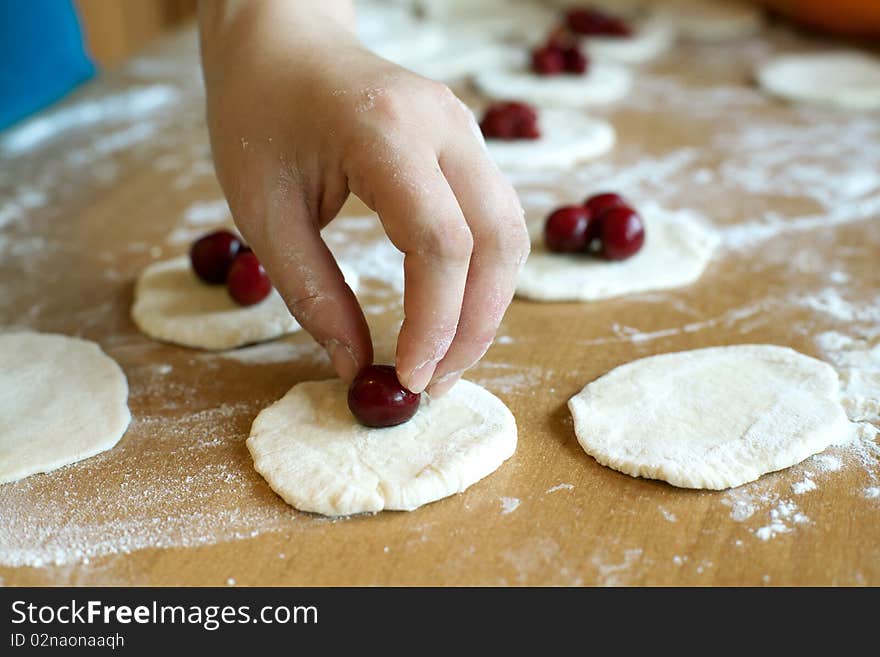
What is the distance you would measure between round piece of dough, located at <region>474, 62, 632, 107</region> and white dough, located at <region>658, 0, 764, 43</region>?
56 cm

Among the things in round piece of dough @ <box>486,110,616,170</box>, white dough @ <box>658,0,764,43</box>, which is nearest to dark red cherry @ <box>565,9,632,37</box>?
white dough @ <box>658,0,764,43</box>

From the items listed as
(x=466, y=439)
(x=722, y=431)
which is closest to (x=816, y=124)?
(x=722, y=431)

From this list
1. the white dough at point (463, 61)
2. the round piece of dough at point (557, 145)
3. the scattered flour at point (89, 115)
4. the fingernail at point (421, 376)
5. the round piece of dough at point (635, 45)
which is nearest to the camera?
the fingernail at point (421, 376)

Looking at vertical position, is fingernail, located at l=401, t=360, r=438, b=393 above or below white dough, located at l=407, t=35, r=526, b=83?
above

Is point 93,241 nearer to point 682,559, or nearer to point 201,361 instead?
point 201,361

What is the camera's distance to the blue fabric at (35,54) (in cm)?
233

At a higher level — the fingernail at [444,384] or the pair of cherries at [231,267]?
the fingernail at [444,384]

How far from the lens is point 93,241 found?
6.18 ft

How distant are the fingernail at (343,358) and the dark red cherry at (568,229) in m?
0.59

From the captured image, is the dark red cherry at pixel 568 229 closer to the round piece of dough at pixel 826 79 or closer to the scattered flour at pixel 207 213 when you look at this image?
the scattered flour at pixel 207 213

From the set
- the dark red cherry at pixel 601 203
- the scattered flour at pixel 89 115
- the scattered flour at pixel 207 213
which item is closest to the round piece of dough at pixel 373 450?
the dark red cherry at pixel 601 203

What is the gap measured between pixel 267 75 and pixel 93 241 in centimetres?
86

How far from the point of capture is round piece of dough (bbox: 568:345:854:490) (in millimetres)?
1176

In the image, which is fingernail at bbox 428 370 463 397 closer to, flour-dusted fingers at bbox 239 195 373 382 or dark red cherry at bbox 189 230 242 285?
flour-dusted fingers at bbox 239 195 373 382
